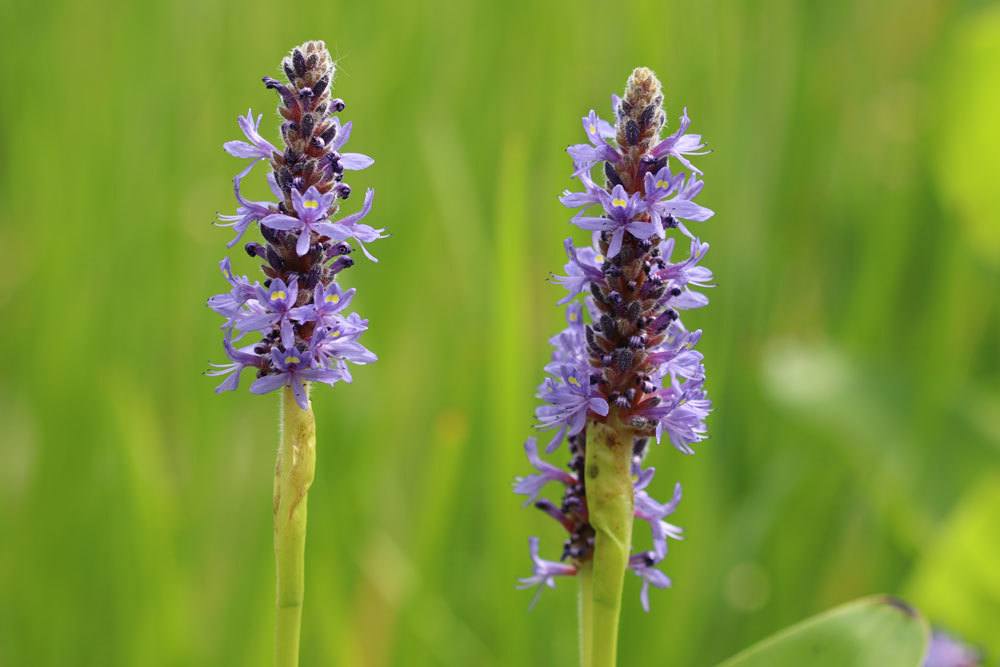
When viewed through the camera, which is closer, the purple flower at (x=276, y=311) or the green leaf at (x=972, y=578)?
the purple flower at (x=276, y=311)

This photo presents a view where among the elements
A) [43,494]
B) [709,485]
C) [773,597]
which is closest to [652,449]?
[709,485]

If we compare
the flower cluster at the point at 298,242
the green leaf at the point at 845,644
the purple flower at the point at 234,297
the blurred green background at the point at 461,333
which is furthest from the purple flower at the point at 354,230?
the blurred green background at the point at 461,333

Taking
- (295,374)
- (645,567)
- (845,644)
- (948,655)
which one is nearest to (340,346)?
(295,374)

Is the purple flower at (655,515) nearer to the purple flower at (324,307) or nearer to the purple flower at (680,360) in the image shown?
the purple flower at (680,360)

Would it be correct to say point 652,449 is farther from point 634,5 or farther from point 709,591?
point 634,5

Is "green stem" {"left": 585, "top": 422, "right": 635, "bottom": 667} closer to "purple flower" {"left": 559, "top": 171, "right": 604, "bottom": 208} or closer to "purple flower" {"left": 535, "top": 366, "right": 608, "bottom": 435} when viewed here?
"purple flower" {"left": 535, "top": 366, "right": 608, "bottom": 435}
